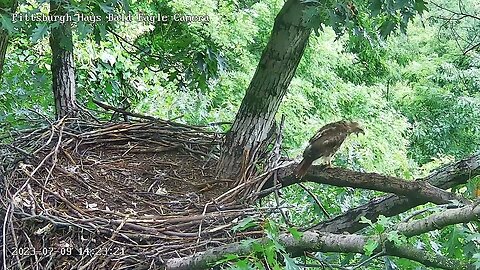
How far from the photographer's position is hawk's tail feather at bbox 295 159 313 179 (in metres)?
2.35

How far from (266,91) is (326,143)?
0.33 meters

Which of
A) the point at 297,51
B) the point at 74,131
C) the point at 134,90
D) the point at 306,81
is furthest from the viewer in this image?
the point at 306,81

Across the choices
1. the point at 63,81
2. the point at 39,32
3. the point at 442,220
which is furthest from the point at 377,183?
the point at 63,81

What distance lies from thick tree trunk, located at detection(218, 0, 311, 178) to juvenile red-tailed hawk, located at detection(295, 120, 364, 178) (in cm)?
25

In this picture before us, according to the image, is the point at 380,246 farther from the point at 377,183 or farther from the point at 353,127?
the point at 353,127

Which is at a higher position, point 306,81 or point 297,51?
point 297,51

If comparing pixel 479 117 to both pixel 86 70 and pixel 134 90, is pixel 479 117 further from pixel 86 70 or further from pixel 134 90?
pixel 86 70

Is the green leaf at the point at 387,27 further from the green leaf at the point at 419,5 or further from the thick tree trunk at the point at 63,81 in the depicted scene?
the thick tree trunk at the point at 63,81

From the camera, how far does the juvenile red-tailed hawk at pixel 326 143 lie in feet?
7.65

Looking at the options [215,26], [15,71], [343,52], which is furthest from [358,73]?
[15,71]

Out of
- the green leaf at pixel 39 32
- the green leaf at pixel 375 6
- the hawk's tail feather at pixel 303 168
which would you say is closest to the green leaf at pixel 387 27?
the green leaf at pixel 375 6

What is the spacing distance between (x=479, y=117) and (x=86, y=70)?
5.48 m

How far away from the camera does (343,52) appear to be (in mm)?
8570

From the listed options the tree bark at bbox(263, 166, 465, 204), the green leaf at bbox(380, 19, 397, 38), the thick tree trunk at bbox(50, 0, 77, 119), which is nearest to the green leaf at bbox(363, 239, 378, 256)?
the tree bark at bbox(263, 166, 465, 204)
